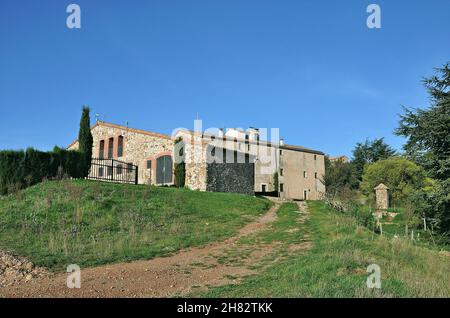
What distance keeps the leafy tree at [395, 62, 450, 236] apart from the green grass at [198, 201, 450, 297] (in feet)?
26.3

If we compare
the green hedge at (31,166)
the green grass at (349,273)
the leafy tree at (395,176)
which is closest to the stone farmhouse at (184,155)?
the green hedge at (31,166)

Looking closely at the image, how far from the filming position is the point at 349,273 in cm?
744

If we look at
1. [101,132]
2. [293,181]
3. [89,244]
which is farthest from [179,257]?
[293,181]

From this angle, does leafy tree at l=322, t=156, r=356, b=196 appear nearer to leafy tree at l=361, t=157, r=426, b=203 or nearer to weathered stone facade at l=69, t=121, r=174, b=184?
leafy tree at l=361, t=157, r=426, b=203

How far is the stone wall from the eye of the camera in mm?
27777

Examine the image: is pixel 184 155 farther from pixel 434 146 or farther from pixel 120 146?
pixel 434 146

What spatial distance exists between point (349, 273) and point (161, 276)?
3778 millimetres

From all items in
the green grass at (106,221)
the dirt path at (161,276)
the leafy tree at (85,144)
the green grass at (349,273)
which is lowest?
the dirt path at (161,276)

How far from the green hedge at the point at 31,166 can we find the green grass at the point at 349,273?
15.6 meters

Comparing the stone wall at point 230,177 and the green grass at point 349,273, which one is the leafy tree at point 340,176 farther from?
the green grass at point 349,273

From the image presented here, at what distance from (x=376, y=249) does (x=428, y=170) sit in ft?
35.0

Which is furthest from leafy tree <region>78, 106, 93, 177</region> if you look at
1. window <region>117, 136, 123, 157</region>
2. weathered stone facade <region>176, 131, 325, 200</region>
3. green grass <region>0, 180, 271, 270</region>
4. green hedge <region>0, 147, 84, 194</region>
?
weathered stone facade <region>176, 131, 325, 200</region>

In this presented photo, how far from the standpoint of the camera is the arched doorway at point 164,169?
1125 inches
